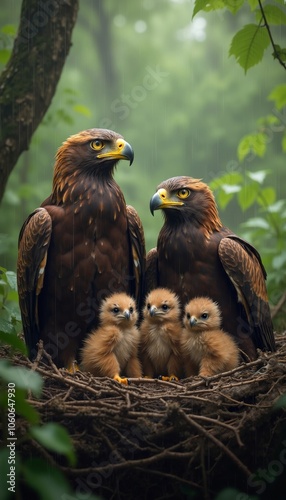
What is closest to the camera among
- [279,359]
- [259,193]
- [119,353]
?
[279,359]

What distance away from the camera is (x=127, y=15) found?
1608 centimetres

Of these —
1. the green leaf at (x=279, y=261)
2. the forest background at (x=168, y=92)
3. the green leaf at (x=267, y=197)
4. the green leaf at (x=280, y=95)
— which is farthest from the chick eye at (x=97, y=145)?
the forest background at (x=168, y=92)

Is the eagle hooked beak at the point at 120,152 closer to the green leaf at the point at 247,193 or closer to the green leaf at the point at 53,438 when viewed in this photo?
the green leaf at the point at 247,193

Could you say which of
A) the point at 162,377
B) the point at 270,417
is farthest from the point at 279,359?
the point at 162,377

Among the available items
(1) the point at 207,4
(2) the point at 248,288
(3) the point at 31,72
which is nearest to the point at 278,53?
(1) the point at 207,4

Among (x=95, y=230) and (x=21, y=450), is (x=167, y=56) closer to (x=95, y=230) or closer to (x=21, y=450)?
(x=95, y=230)

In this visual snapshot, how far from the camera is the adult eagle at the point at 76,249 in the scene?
4.71 meters

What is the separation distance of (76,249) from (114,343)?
0.73 metres

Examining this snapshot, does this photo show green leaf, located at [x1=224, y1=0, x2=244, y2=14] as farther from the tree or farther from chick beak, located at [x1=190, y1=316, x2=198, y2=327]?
chick beak, located at [x1=190, y1=316, x2=198, y2=327]

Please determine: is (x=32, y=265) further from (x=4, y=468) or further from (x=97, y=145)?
(x=4, y=468)

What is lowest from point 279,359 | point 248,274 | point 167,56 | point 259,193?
point 279,359

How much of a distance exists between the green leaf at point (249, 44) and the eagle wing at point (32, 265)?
5.81ft

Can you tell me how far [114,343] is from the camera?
4605 millimetres

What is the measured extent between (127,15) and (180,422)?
562 inches
